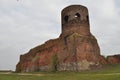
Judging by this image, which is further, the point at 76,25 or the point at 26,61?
the point at 26,61

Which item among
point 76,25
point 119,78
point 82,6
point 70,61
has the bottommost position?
point 119,78

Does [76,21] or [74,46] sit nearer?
[74,46]

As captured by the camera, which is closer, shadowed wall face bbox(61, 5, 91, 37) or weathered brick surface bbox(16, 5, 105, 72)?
weathered brick surface bbox(16, 5, 105, 72)

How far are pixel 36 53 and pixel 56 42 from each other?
6.04 metres

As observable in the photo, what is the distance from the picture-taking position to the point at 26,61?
44.6 meters

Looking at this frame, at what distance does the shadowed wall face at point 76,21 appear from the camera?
34281 mm

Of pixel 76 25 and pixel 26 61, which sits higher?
pixel 76 25

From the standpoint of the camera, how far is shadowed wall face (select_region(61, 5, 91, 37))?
34.3 metres

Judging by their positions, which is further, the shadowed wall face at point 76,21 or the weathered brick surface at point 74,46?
the shadowed wall face at point 76,21

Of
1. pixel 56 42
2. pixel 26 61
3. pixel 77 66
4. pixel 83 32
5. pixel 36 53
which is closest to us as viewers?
pixel 77 66

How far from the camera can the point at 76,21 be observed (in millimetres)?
34281

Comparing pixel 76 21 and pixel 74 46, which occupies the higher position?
pixel 76 21

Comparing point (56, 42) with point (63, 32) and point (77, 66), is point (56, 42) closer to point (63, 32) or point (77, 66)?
point (63, 32)

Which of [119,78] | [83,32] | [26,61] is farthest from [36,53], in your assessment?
[119,78]
